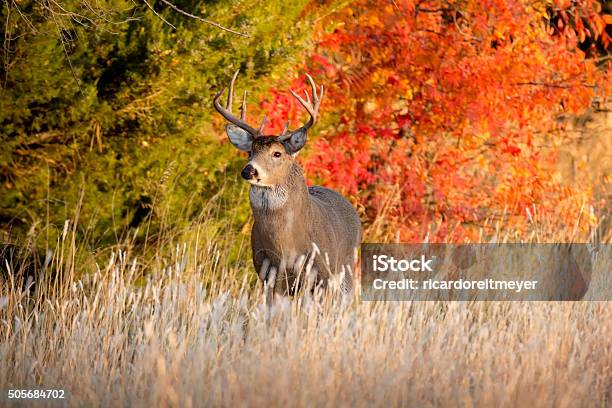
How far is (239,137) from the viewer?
24.8 ft

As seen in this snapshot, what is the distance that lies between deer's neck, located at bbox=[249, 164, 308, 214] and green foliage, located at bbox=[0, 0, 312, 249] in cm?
161

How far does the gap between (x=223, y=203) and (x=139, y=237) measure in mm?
990

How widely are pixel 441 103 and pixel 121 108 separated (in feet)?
10.3

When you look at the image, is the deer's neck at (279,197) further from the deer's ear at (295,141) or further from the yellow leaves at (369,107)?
the yellow leaves at (369,107)

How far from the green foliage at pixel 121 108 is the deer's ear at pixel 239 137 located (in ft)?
4.48

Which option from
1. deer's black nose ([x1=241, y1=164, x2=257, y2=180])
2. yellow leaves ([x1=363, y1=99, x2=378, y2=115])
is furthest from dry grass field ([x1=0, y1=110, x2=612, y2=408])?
yellow leaves ([x1=363, y1=99, x2=378, y2=115])

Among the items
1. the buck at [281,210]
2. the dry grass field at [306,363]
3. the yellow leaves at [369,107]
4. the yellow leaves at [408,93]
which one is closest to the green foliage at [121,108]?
the yellow leaves at [408,93]

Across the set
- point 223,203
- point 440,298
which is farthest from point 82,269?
point 440,298

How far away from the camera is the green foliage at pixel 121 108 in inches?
339

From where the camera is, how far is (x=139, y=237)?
9250 millimetres

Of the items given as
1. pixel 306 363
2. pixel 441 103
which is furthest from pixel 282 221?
pixel 441 103

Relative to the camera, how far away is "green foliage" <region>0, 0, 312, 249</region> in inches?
339

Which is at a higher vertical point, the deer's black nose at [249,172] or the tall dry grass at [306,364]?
→ the deer's black nose at [249,172]

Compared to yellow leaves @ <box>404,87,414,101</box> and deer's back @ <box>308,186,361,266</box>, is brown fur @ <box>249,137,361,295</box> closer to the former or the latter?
deer's back @ <box>308,186,361,266</box>
